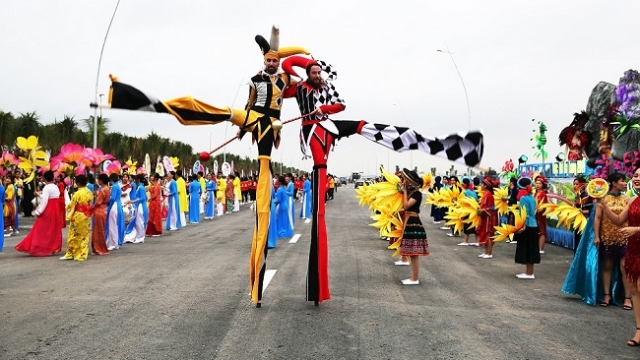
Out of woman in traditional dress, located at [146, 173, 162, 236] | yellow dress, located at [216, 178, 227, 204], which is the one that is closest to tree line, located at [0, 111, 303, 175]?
yellow dress, located at [216, 178, 227, 204]

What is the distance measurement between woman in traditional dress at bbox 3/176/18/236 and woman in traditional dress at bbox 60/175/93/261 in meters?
5.10

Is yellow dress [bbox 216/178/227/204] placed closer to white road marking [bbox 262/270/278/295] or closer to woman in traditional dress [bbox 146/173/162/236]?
woman in traditional dress [bbox 146/173/162/236]

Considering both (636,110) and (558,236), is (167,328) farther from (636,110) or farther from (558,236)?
(636,110)

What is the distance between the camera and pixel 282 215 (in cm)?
1680

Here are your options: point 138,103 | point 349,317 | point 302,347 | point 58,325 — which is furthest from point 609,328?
point 58,325

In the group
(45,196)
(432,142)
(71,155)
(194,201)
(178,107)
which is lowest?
(194,201)

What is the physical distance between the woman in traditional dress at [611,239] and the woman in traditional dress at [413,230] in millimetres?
2543

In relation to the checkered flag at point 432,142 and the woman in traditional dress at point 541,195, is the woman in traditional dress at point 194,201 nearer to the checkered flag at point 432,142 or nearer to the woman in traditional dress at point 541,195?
the woman in traditional dress at point 541,195

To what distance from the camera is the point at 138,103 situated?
5098 mm

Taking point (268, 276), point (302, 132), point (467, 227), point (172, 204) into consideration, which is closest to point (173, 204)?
point (172, 204)

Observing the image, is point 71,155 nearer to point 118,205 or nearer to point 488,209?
point 118,205

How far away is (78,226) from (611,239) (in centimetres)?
996

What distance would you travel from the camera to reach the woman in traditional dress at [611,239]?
6.93 metres

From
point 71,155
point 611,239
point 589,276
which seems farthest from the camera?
point 71,155
